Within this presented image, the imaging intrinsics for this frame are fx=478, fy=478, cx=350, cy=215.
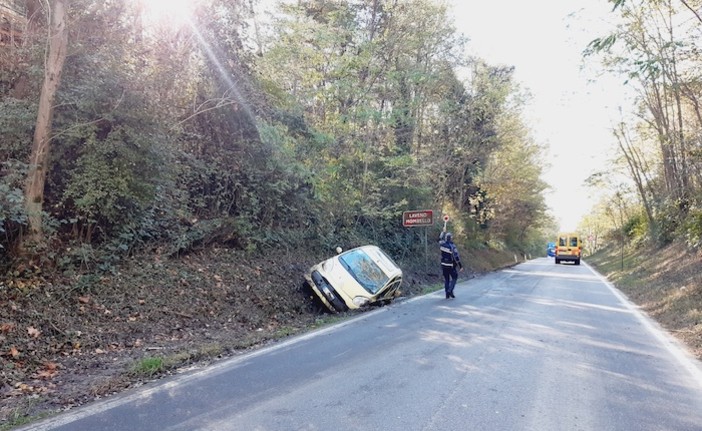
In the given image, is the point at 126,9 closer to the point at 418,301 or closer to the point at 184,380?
the point at 184,380

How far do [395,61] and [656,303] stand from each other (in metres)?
13.0

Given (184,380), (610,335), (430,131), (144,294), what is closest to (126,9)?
(144,294)

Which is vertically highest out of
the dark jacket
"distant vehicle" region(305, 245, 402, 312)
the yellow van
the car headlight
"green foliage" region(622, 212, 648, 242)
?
"green foliage" region(622, 212, 648, 242)

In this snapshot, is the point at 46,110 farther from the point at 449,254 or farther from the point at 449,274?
the point at 449,274

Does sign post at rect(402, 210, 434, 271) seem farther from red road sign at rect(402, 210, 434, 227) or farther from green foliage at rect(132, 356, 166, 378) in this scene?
green foliage at rect(132, 356, 166, 378)

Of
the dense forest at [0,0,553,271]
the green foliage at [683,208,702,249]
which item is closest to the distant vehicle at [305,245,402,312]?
the dense forest at [0,0,553,271]

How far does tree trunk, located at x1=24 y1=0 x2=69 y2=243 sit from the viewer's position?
762 centimetres

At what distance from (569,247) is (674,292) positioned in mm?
28519

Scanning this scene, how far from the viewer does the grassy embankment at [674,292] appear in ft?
30.8

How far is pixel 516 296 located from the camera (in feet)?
46.7

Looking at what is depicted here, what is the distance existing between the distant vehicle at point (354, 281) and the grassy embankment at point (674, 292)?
19.4 ft

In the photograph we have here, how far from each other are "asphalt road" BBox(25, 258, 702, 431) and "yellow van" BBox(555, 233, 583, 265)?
111ft

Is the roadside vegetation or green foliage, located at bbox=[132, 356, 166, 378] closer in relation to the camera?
green foliage, located at bbox=[132, 356, 166, 378]

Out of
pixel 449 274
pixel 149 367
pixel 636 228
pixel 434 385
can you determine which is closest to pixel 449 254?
pixel 449 274
